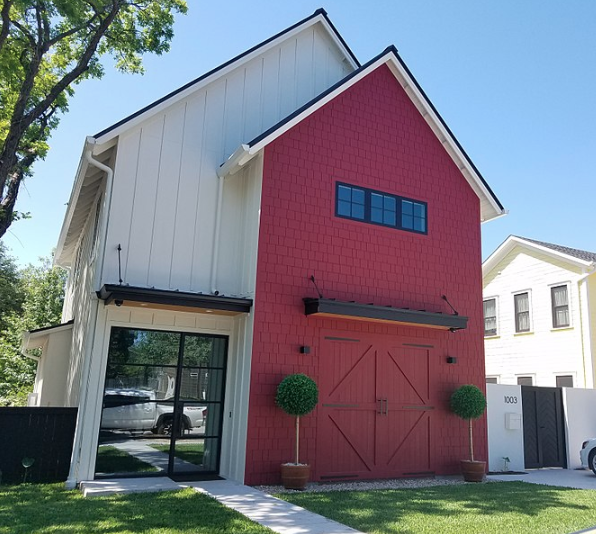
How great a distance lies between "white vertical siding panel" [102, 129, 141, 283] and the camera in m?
9.96

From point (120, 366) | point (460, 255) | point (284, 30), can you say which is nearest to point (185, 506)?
point (120, 366)

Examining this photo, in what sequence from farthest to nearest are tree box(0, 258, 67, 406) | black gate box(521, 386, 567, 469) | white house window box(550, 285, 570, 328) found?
tree box(0, 258, 67, 406)
white house window box(550, 285, 570, 328)
black gate box(521, 386, 567, 469)

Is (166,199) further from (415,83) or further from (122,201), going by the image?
(415,83)

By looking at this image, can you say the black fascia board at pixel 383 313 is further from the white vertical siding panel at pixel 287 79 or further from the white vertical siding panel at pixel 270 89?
the white vertical siding panel at pixel 287 79

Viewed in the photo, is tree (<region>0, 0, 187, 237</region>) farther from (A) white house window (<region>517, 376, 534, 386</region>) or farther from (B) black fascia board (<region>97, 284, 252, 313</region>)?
(A) white house window (<region>517, 376, 534, 386</region>)

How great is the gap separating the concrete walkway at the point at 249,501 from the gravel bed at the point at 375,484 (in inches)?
25.0

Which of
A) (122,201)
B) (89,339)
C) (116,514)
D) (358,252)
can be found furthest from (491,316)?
(116,514)

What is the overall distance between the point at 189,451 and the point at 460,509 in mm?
4772

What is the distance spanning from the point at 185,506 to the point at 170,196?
5611mm

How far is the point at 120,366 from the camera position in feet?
32.2

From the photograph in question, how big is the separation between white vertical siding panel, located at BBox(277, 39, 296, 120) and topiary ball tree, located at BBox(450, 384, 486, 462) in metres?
7.18

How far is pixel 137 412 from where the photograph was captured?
32.1ft

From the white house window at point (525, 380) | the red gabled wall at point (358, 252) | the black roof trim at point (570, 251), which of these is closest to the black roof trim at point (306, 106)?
the red gabled wall at point (358, 252)

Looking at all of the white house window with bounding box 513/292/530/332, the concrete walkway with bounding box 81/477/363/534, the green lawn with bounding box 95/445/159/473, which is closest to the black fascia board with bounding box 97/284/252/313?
the green lawn with bounding box 95/445/159/473
